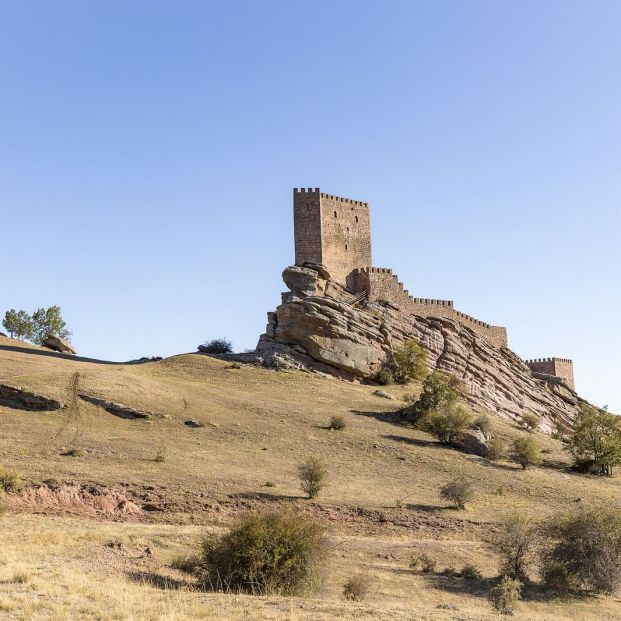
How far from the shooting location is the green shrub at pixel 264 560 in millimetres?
17219

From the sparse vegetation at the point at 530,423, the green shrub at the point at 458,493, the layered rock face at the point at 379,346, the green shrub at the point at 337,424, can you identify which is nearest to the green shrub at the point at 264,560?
the green shrub at the point at 458,493

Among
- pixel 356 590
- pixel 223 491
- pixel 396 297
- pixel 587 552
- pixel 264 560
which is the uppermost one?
pixel 396 297

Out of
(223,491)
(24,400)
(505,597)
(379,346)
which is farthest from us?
(379,346)

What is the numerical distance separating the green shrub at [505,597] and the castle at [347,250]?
3894cm

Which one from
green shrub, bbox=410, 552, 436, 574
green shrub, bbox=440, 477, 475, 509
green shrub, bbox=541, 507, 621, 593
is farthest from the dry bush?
green shrub, bbox=440, 477, 475, 509

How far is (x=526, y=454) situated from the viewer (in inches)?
1462

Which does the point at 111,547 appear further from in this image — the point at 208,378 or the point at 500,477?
the point at 208,378

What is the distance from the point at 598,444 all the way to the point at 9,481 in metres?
28.7

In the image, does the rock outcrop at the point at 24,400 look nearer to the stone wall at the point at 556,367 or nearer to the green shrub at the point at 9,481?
the green shrub at the point at 9,481

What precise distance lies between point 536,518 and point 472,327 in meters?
35.3

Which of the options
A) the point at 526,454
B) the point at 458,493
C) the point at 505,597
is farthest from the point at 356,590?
the point at 526,454

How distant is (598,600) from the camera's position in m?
21.1

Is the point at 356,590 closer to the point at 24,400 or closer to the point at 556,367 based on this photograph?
the point at 24,400

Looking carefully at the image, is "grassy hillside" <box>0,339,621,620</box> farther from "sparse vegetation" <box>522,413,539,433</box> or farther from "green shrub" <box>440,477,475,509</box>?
"sparse vegetation" <box>522,413,539,433</box>
